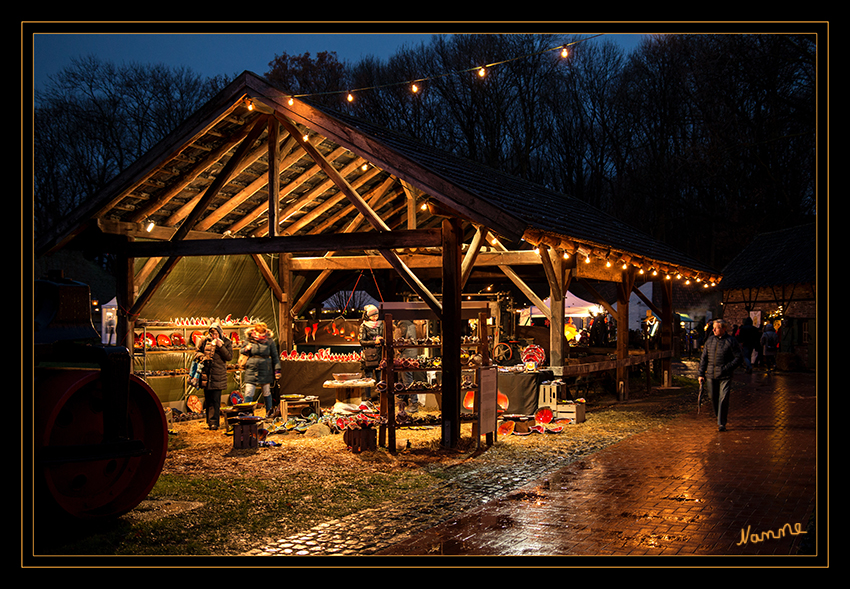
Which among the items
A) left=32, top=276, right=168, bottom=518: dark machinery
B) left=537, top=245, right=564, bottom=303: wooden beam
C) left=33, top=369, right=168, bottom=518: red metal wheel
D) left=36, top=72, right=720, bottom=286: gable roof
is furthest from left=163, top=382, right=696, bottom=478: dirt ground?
left=36, top=72, right=720, bottom=286: gable roof

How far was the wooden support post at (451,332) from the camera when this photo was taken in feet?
29.4

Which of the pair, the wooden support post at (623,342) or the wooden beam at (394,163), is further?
the wooden support post at (623,342)

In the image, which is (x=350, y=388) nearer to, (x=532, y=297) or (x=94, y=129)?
(x=532, y=297)

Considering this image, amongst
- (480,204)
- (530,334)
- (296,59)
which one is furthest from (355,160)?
(296,59)

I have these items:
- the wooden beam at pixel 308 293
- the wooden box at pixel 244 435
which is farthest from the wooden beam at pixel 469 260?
the wooden beam at pixel 308 293

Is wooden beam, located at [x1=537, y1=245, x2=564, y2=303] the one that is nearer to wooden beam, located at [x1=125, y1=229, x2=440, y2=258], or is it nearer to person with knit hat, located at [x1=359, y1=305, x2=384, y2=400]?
person with knit hat, located at [x1=359, y1=305, x2=384, y2=400]

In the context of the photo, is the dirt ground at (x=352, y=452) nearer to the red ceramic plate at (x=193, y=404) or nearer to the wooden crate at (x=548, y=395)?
the wooden crate at (x=548, y=395)

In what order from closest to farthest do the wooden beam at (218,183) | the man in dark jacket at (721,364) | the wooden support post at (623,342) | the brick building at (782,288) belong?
the man in dark jacket at (721,364) < the wooden beam at (218,183) < the wooden support post at (623,342) < the brick building at (782,288)

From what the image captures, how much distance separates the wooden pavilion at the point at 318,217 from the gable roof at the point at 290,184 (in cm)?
3

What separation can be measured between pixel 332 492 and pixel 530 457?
9.21 ft

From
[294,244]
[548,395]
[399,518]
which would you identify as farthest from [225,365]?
[399,518]

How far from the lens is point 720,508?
5961 mm

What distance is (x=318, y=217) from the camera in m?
15.1
